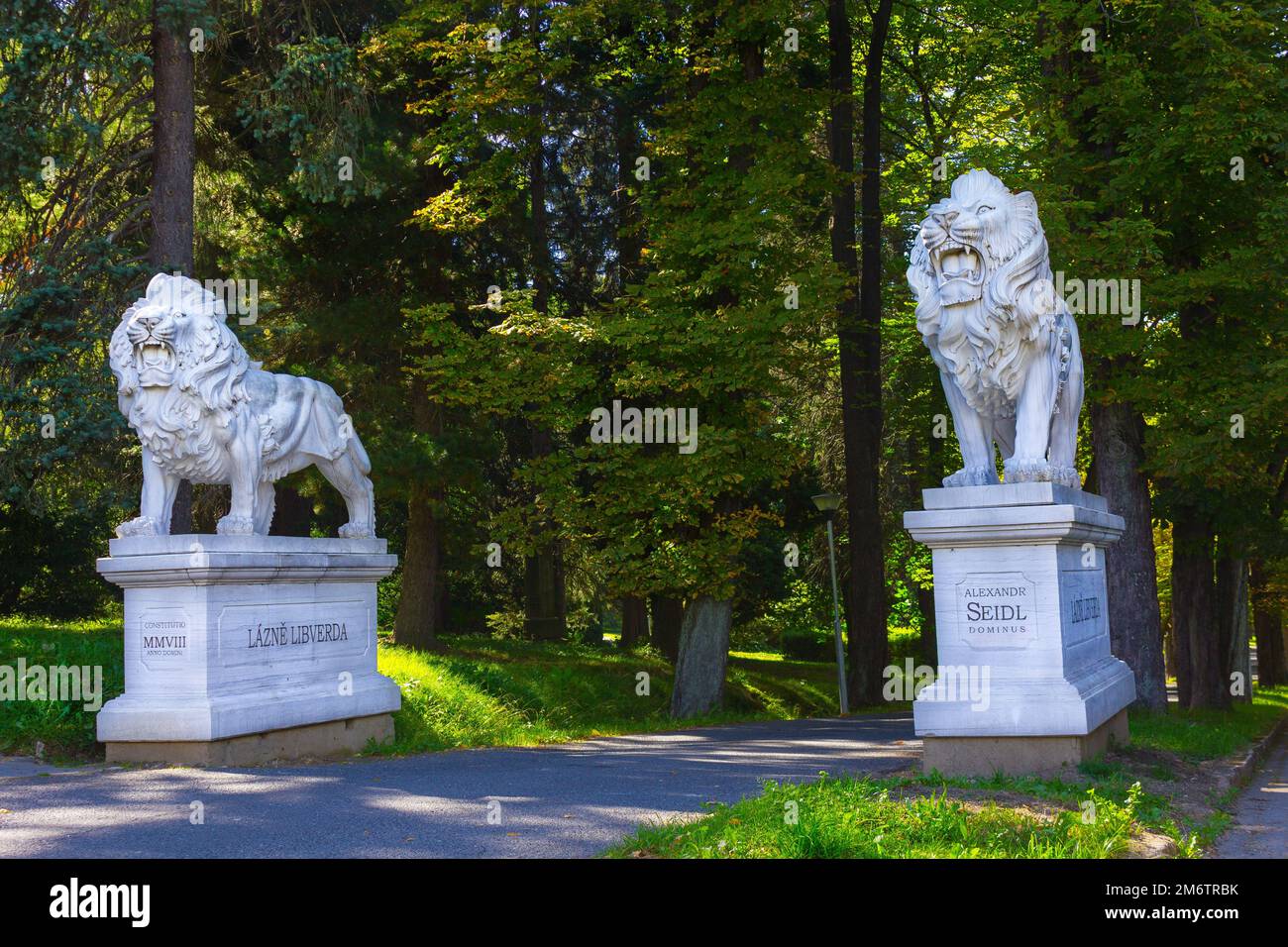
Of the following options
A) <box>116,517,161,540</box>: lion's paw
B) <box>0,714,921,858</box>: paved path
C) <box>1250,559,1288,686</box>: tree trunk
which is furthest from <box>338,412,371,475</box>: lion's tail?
<box>1250,559,1288,686</box>: tree trunk

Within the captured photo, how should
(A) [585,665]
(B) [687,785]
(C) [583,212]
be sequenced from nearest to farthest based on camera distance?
1. (B) [687,785]
2. (A) [585,665]
3. (C) [583,212]

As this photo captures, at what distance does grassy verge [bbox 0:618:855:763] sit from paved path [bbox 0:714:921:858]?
149 centimetres

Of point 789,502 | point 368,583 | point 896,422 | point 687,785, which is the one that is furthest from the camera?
point 789,502

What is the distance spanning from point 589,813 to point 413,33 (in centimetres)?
1448

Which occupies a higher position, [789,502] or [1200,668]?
[789,502]

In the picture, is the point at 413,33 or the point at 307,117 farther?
the point at 413,33

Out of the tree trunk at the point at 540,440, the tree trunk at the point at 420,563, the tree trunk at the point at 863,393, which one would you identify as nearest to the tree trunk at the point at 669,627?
the tree trunk at the point at 540,440

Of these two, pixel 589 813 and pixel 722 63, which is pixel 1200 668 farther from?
pixel 589 813

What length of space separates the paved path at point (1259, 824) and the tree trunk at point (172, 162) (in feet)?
37.0

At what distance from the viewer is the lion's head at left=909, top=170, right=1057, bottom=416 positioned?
9.71 meters

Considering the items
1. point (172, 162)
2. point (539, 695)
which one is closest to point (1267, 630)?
point (539, 695)

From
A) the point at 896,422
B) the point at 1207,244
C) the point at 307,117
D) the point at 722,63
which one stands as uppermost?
the point at 722,63

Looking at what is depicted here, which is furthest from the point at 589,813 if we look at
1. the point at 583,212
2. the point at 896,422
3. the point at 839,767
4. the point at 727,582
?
the point at 583,212

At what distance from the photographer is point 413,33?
1944 cm
